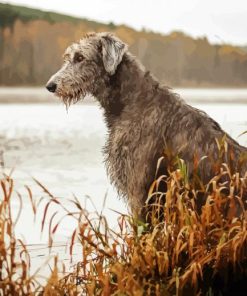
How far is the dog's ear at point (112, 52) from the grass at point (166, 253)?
1073mm

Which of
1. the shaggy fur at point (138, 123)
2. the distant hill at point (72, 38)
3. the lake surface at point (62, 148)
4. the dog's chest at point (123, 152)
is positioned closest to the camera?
the shaggy fur at point (138, 123)

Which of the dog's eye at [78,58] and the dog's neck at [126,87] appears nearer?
the dog's neck at [126,87]

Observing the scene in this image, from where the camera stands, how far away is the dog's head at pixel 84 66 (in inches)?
206

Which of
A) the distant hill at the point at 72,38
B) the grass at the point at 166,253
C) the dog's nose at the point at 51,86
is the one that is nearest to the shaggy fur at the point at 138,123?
the dog's nose at the point at 51,86

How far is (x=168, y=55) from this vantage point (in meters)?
8.51

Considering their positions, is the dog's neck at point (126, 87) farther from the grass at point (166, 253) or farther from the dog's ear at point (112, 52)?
the grass at point (166, 253)

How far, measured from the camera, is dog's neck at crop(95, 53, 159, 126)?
16.7ft

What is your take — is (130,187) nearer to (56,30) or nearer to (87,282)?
(87,282)

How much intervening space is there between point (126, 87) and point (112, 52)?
27cm

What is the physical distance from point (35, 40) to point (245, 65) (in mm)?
2571

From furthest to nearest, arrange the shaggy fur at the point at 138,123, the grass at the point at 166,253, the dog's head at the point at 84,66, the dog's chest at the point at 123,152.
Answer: the dog's head at the point at 84,66
the dog's chest at the point at 123,152
the shaggy fur at the point at 138,123
the grass at the point at 166,253

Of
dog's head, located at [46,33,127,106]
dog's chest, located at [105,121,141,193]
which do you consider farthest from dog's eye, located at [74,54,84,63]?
dog's chest, located at [105,121,141,193]

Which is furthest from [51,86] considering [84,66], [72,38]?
[72,38]

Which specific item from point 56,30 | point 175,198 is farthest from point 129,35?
point 175,198
